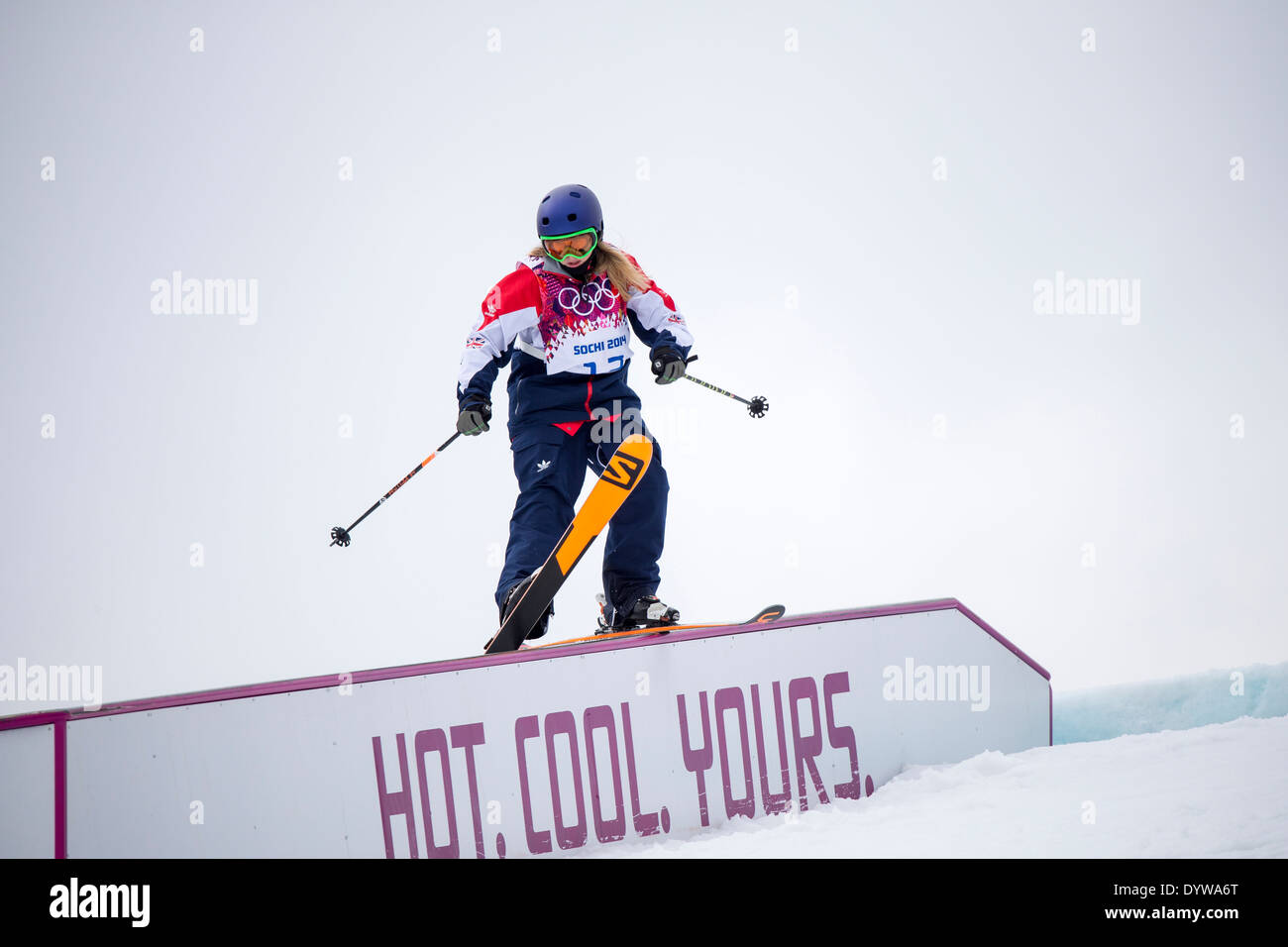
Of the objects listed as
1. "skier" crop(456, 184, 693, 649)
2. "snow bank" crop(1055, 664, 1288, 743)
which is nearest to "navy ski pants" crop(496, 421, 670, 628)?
"skier" crop(456, 184, 693, 649)

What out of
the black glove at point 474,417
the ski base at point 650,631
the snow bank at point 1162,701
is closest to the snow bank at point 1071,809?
the ski base at point 650,631

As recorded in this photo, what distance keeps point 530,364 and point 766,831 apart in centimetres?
157

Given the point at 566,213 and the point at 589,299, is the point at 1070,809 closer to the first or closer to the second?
the point at 589,299

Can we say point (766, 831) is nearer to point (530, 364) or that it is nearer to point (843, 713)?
point (843, 713)

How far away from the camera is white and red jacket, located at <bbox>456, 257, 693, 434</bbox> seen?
3010mm

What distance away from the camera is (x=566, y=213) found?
2.96m

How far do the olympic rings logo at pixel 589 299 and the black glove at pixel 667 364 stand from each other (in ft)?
0.67

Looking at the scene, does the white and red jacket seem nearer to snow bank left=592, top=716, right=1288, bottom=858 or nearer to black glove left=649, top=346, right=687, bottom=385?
black glove left=649, top=346, right=687, bottom=385

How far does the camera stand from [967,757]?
121 inches

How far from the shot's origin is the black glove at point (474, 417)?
2906 mm

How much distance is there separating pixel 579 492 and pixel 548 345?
19.1 inches

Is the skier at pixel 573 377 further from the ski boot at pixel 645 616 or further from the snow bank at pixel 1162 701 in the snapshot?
the snow bank at pixel 1162 701
